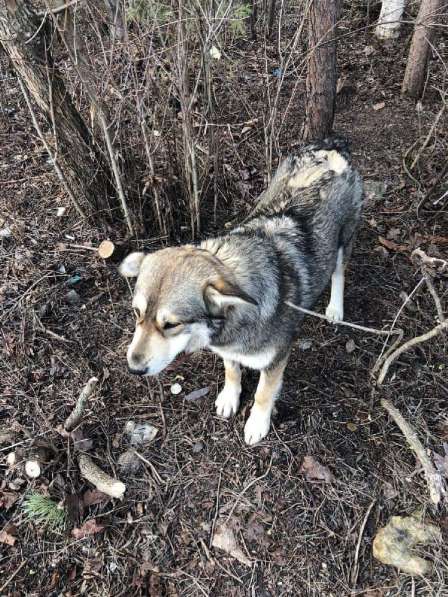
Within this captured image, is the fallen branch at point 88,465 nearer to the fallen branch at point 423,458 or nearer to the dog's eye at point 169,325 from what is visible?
the dog's eye at point 169,325

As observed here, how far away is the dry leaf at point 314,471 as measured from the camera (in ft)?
10.3

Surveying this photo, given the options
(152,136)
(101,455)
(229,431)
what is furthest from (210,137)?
(101,455)

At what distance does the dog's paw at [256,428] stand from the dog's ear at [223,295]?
46.0 inches

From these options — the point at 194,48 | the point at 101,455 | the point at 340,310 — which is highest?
the point at 194,48

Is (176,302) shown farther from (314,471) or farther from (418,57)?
(418,57)

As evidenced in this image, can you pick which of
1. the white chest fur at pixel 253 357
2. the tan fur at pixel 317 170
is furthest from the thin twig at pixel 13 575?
the tan fur at pixel 317 170

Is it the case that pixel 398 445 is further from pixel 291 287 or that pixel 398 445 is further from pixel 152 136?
pixel 152 136

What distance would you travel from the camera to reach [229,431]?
11.2ft

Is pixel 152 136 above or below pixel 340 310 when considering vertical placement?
above

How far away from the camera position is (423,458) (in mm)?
2961

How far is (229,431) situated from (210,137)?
8.55 feet

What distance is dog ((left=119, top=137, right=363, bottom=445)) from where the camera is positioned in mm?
2469

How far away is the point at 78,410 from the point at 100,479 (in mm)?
508

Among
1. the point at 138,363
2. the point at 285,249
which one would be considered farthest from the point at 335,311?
the point at 138,363
